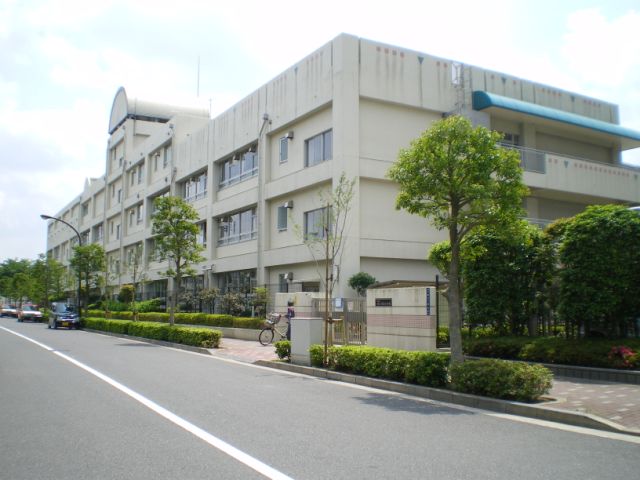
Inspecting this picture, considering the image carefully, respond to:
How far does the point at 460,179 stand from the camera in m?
11.0

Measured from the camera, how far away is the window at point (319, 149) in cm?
2477

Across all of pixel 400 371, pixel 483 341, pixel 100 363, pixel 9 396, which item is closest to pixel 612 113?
pixel 483 341

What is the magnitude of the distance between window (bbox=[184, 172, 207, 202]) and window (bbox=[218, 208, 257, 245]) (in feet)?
10.9

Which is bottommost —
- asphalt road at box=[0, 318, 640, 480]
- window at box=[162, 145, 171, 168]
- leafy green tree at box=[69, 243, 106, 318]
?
asphalt road at box=[0, 318, 640, 480]

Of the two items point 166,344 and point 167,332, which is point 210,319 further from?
point 166,344

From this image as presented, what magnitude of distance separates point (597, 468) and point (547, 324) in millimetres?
10282

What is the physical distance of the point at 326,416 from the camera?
8.29 m

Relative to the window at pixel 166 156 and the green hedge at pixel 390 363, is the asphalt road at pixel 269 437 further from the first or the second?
the window at pixel 166 156

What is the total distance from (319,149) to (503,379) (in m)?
17.8

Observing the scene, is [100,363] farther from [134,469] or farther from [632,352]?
[632,352]

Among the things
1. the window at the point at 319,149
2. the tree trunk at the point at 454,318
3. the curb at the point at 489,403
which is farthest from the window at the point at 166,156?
the tree trunk at the point at 454,318

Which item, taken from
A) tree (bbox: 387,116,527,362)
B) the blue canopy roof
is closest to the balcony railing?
the blue canopy roof

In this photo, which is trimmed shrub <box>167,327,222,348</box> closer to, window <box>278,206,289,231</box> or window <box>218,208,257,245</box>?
window <box>278,206,289,231</box>

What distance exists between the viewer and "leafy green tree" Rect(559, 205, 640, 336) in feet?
40.9
